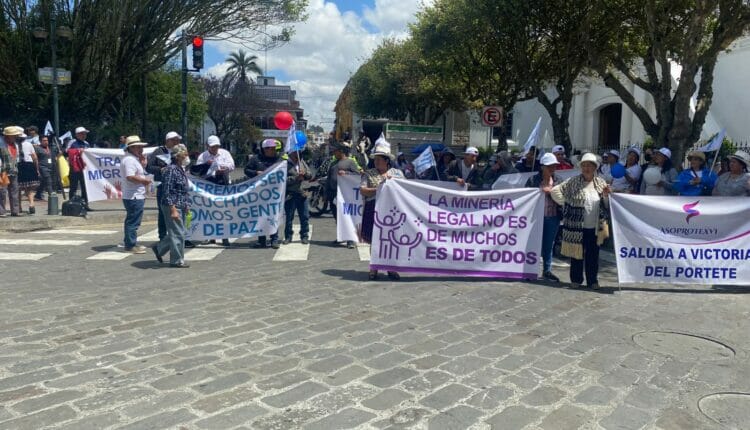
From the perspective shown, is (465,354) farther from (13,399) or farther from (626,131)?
(626,131)

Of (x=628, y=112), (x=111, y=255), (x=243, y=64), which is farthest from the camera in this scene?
(x=243, y=64)

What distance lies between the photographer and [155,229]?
1275cm

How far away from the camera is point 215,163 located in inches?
409

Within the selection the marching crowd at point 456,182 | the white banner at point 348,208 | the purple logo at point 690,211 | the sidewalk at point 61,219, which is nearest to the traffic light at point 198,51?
the sidewalk at point 61,219

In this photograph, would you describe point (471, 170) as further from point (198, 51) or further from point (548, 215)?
point (198, 51)

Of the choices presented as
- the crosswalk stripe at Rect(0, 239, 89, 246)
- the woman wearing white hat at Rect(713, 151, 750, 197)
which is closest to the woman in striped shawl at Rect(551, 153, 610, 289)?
the woman wearing white hat at Rect(713, 151, 750, 197)

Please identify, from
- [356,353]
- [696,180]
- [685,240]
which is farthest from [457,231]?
[696,180]

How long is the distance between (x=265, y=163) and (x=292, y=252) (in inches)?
68.4

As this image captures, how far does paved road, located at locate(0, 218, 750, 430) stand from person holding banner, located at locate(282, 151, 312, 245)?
2.61m

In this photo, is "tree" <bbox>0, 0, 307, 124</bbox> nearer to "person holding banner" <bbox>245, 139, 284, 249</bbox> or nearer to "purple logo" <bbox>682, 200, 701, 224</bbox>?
"person holding banner" <bbox>245, 139, 284, 249</bbox>

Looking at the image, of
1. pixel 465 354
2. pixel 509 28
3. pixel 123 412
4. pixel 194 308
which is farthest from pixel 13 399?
pixel 509 28

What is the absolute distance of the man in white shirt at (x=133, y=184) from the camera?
9062 millimetres

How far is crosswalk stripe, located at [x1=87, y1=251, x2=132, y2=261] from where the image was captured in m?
9.10

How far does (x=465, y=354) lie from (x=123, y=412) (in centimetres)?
255
